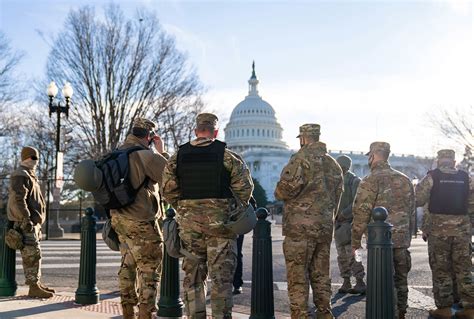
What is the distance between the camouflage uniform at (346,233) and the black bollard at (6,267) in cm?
488

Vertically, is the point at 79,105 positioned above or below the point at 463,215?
above

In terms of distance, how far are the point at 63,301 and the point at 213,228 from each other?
11.8 feet

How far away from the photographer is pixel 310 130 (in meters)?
5.77

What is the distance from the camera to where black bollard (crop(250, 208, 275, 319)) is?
5793mm

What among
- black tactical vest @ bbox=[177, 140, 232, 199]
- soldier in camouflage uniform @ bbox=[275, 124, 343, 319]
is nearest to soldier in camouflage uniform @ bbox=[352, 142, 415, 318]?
soldier in camouflage uniform @ bbox=[275, 124, 343, 319]

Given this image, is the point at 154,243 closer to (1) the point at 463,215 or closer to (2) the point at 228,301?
(2) the point at 228,301

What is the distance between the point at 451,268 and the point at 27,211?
561cm

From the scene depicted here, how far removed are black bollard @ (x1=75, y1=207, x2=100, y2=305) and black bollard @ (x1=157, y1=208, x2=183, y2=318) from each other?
4.06ft

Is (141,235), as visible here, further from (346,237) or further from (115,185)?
(346,237)

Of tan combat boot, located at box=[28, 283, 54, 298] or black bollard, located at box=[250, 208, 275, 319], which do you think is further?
tan combat boot, located at box=[28, 283, 54, 298]

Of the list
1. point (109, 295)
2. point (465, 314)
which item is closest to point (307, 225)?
point (465, 314)

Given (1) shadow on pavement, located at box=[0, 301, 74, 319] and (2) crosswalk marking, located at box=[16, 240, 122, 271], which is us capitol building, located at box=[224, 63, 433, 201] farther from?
(1) shadow on pavement, located at box=[0, 301, 74, 319]

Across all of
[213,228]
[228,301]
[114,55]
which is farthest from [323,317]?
[114,55]

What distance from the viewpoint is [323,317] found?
18.2 ft
